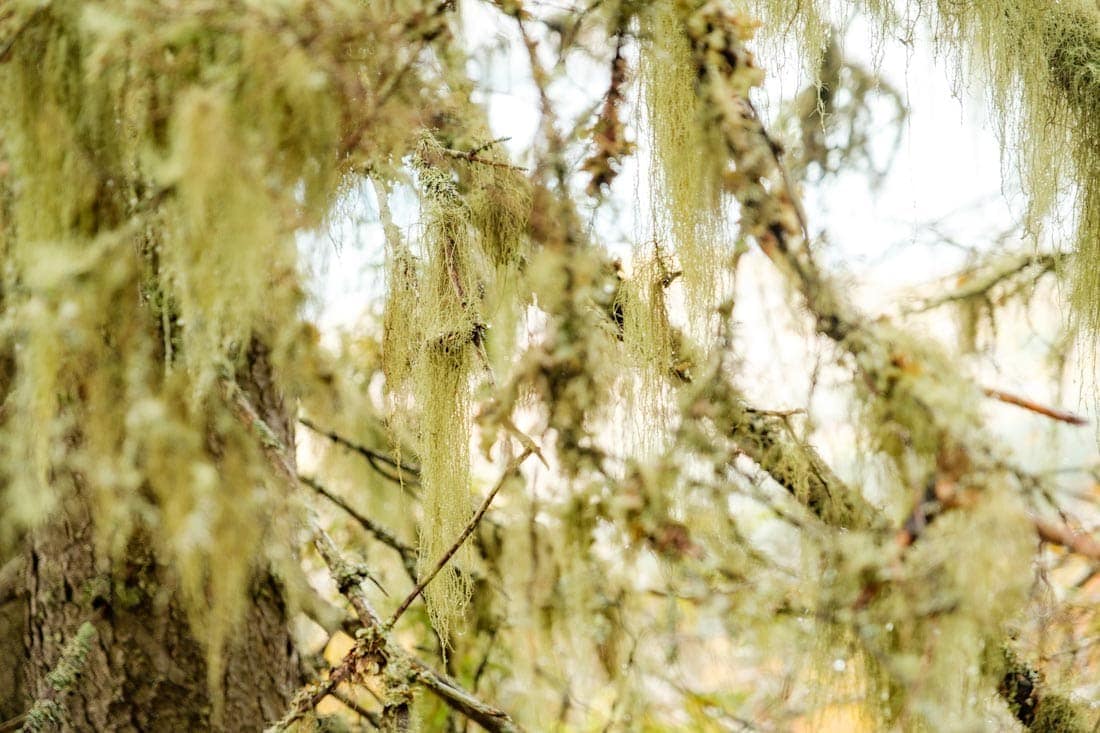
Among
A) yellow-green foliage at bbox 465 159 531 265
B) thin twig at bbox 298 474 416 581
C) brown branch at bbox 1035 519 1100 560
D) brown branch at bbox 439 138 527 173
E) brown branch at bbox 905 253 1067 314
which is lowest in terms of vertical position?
thin twig at bbox 298 474 416 581

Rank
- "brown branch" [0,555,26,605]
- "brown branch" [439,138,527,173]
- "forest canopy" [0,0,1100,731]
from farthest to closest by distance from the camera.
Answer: "brown branch" [0,555,26,605]
"brown branch" [439,138,527,173]
"forest canopy" [0,0,1100,731]

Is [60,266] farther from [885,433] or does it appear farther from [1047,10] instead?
[885,433]

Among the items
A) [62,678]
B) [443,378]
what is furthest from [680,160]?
[62,678]

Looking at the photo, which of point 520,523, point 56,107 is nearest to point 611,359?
point 520,523

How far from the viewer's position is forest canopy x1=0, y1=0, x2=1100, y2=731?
4.09ft

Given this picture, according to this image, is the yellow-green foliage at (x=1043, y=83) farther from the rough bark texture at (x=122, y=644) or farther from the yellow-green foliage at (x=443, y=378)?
the rough bark texture at (x=122, y=644)

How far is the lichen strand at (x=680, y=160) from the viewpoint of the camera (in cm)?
143

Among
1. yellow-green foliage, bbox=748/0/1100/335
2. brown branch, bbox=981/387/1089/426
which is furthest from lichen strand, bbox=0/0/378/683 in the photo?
brown branch, bbox=981/387/1089/426

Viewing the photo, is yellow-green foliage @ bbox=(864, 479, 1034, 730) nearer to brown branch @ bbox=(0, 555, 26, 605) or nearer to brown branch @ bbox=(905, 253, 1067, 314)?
brown branch @ bbox=(905, 253, 1067, 314)

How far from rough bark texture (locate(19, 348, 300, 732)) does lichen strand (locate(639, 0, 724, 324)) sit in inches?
43.6

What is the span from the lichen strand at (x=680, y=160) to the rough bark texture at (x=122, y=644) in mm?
1106

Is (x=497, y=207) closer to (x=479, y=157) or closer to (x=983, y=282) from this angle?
(x=479, y=157)

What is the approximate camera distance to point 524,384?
186 cm

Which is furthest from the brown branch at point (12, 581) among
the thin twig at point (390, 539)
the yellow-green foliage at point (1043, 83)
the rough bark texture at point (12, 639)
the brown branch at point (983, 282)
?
the brown branch at point (983, 282)
